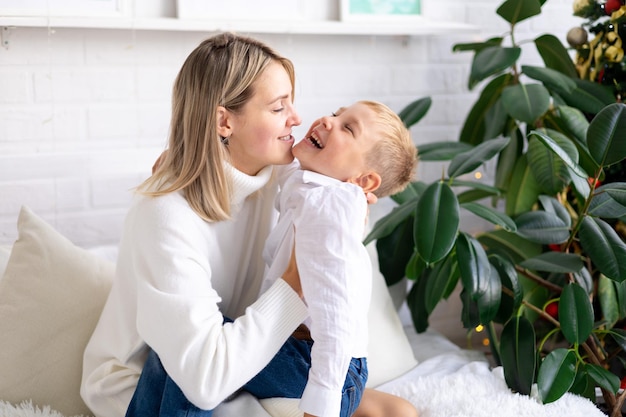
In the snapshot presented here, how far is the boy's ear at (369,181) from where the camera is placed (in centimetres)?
155

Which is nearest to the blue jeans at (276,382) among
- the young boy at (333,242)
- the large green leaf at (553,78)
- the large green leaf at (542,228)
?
the young boy at (333,242)

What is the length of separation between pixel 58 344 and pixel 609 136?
1.24 m

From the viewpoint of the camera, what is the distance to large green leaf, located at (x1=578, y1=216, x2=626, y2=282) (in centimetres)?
166

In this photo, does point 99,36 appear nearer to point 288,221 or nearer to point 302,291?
point 288,221

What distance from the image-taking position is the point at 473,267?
1.81 m

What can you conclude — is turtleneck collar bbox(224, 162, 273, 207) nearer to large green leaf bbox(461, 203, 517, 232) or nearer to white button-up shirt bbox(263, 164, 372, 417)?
white button-up shirt bbox(263, 164, 372, 417)

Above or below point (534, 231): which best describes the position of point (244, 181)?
above

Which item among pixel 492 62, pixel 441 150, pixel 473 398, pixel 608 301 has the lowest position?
pixel 473 398

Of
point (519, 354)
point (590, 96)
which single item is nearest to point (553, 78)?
point (590, 96)

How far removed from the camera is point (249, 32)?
7.16ft

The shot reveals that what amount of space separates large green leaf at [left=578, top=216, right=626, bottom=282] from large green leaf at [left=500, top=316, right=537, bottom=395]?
236mm

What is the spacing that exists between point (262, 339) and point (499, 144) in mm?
817

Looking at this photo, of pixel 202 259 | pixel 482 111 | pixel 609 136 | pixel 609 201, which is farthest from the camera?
pixel 482 111

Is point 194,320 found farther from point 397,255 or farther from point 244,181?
point 397,255
